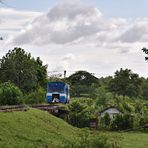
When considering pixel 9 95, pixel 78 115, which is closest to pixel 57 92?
pixel 78 115

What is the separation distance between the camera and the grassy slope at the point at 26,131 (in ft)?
74.7

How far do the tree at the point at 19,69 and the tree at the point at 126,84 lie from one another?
27916 millimetres

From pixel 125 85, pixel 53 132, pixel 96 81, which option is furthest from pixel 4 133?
pixel 96 81

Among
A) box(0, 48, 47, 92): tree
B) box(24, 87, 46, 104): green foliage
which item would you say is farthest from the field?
box(0, 48, 47, 92): tree

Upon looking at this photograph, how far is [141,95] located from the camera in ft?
346

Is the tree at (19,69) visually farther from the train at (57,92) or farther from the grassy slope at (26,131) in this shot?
the grassy slope at (26,131)

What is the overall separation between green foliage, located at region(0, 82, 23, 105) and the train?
5065mm

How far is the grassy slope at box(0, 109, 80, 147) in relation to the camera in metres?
22.8

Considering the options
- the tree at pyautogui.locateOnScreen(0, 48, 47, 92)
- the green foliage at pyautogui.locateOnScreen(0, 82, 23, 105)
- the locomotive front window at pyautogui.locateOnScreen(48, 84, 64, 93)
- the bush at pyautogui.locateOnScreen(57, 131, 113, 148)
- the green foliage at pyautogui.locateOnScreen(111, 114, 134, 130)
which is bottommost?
the bush at pyautogui.locateOnScreen(57, 131, 113, 148)

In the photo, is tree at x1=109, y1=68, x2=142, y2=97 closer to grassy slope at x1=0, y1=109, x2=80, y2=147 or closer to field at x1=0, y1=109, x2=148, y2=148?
field at x1=0, y1=109, x2=148, y2=148

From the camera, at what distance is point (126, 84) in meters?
98.9

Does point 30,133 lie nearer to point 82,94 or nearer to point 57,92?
point 57,92

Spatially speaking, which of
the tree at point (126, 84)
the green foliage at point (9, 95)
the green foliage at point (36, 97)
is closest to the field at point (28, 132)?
the green foliage at point (9, 95)

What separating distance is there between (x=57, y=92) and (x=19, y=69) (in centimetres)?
2353
